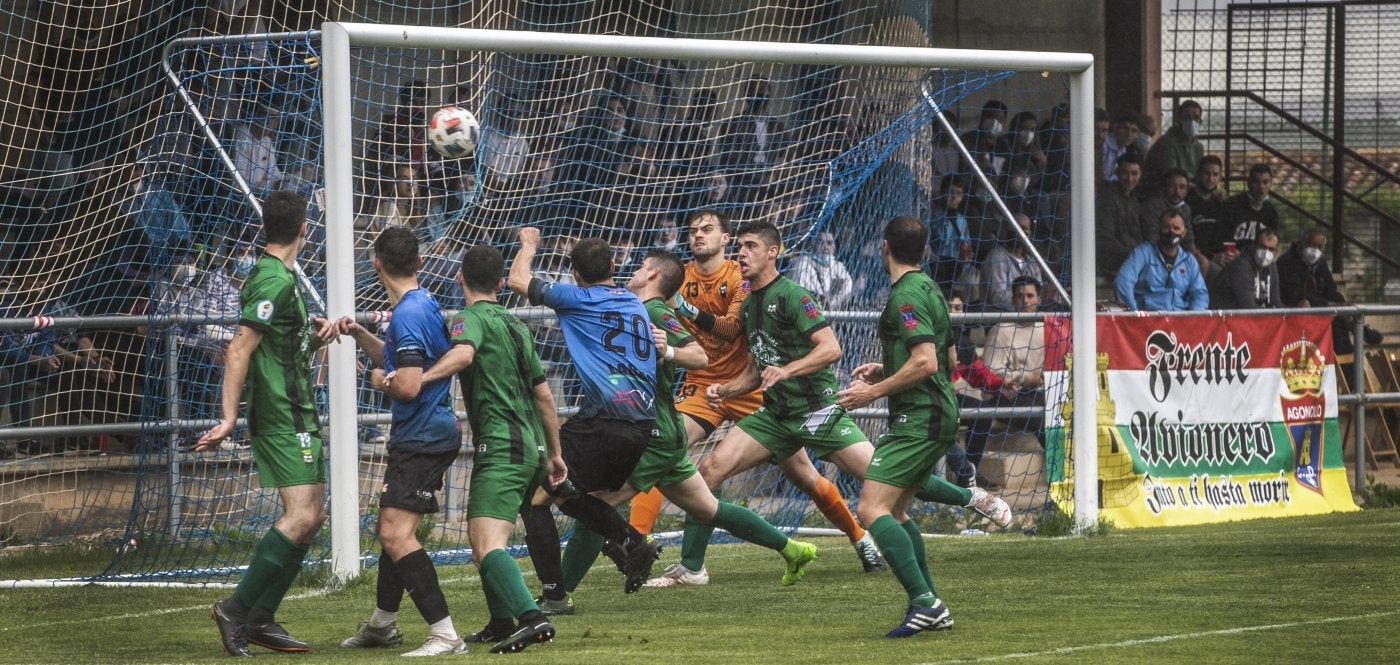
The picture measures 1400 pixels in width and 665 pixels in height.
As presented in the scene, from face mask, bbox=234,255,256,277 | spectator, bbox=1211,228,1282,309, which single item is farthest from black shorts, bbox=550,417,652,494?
spectator, bbox=1211,228,1282,309

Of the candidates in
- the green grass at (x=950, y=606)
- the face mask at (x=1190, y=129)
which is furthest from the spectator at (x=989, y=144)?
the green grass at (x=950, y=606)

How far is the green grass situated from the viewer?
7125 millimetres

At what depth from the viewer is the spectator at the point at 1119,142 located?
688 inches

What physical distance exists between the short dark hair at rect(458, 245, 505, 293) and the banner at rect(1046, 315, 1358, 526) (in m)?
5.74

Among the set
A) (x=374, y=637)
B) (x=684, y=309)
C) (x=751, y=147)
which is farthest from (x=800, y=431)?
(x=751, y=147)

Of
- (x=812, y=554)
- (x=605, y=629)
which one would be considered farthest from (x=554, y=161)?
(x=605, y=629)

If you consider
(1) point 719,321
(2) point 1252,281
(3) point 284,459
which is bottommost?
(3) point 284,459

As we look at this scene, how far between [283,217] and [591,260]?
1.51m

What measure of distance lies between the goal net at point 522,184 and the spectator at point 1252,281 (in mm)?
1653

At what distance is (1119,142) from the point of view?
17594mm

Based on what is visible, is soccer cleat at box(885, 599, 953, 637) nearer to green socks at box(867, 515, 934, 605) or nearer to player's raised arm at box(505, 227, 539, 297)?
green socks at box(867, 515, 934, 605)

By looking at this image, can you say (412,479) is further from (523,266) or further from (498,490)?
(523,266)

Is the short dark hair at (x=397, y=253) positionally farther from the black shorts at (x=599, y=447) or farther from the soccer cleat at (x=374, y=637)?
the soccer cleat at (x=374, y=637)

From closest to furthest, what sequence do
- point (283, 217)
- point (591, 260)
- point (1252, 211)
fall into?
point (283, 217) → point (591, 260) → point (1252, 211)
